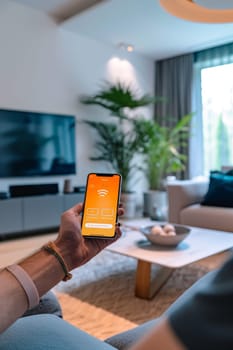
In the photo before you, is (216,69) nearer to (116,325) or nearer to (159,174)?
(159,174)

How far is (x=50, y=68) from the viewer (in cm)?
432

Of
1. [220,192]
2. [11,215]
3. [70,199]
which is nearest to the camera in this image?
[220,192]

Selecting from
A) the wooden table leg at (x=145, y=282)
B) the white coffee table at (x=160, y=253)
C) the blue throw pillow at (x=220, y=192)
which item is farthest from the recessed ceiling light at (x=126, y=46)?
the wooden table leg at (x=145, y=282)

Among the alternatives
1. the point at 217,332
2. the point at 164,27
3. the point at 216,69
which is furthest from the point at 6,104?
the point at 217,332

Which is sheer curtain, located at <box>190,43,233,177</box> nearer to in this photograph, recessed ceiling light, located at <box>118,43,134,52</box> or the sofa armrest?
recessed ceiling light, located at <box>118,43,134,52</box>

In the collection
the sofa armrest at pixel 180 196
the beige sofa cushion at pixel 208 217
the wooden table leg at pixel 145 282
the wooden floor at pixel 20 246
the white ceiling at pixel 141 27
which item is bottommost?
the wooden floor at pixel 20 246

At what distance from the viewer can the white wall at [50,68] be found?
3.95 meters

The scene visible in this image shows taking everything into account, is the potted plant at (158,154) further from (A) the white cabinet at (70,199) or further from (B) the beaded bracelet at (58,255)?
(B) the beaded bracelet at (58,255)

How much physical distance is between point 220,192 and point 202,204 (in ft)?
0.69

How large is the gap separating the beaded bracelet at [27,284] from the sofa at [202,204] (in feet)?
8.17

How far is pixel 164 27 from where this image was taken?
4262 mm

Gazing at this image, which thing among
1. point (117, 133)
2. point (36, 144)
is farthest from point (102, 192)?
point (117, 133)

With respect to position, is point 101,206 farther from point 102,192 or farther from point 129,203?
point 129,203

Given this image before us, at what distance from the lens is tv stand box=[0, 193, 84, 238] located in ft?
11.8
